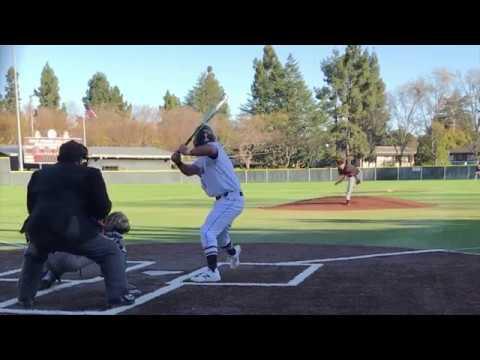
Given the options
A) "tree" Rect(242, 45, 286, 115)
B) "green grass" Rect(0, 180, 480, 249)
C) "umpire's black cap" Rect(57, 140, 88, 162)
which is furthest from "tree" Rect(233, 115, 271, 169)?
"umpire's black cap" Rect(57, 140, 88, 162)

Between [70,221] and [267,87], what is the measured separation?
5547 centimetres

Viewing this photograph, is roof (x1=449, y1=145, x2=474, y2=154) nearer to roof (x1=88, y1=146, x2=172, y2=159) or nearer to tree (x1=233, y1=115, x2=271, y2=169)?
tree (x1=233, y1=115, x2=271, y2=169)

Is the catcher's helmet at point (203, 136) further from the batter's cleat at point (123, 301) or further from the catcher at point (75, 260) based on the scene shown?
the batter's cleat at point (123, 301)

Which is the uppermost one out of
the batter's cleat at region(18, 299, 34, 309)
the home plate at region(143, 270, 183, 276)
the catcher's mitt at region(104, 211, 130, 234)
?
the catcher's mitt at region(104, 211, 130, 234)

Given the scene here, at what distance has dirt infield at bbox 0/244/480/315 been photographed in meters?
5.13

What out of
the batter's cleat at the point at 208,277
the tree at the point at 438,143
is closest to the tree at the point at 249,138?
the tree at the point at 438,143

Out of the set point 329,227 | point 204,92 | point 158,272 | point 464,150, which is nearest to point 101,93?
point 204,92

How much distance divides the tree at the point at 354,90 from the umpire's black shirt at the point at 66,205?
5598 cm

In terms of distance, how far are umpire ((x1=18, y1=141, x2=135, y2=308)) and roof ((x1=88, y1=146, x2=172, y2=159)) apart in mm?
37234

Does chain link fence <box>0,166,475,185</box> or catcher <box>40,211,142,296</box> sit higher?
catcher <box>40,211,142,296</box>
